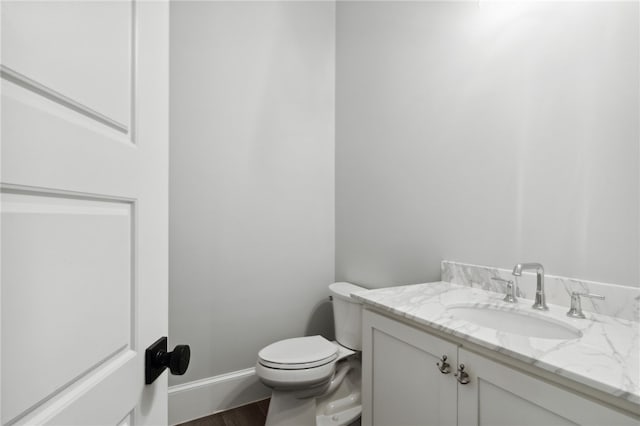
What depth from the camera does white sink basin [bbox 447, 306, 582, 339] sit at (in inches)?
36.2

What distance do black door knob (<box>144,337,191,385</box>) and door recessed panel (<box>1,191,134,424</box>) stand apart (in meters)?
0.08

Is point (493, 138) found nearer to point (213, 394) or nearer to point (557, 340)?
point (557, 340)

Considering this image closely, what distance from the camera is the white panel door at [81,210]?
308 millimetres

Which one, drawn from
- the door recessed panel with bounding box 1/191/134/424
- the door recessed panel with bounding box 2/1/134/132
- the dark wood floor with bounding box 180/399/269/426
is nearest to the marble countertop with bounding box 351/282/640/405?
the door recessed panel with bounding box 1/191/134/424

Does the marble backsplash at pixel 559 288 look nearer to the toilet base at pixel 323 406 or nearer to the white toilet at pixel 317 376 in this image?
the white toilet at pixel 317 376

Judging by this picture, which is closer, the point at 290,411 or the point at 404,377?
the point at 404,377

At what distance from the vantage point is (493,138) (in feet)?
4.15

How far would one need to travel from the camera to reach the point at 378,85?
1872mm

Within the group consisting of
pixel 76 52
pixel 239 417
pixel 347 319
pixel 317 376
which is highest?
pixel 76 52

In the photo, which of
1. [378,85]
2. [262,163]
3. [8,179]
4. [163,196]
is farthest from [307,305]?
[8,179]

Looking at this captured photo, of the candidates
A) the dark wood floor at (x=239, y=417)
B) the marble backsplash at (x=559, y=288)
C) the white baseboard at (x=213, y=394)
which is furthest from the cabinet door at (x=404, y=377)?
the white baseboard at (x=213, y=394)

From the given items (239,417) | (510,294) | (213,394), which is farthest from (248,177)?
(510,294)

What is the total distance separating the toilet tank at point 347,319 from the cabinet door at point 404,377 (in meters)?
0.53

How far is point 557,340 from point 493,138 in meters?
0.80
